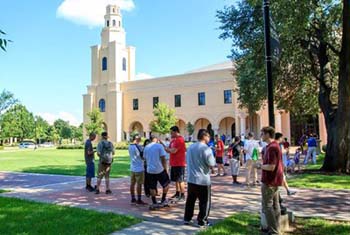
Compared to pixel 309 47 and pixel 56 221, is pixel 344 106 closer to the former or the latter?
pixel 309 47

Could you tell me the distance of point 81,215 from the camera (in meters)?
7.94

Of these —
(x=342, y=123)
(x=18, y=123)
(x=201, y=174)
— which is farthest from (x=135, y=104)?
(x=201, y=174)

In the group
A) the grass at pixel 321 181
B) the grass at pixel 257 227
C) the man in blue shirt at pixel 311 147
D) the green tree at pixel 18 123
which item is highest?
the green tree at pixel 18 123

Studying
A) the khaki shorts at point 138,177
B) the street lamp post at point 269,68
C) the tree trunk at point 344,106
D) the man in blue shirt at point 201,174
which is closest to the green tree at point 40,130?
the tree trunk at point 344,106

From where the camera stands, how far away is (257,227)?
676 centimetres

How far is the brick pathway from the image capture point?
748 cm

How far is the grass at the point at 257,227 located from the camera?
6402mm

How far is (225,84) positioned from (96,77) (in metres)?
23.2

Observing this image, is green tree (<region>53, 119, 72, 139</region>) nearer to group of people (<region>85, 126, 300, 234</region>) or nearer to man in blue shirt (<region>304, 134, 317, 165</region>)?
man in blue shirt (<region>304, 134, 317, 165</region>)

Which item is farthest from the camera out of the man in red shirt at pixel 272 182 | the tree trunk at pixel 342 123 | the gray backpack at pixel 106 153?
the tree trunk at pixel 342 123

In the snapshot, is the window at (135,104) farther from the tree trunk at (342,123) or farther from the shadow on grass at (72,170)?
the tree trunk at (342,123)

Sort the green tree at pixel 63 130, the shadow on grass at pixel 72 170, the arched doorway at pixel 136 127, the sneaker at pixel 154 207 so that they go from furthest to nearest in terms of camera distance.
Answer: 1. the green tree at pixel 63 130
2. the arched doorway at pixel 136 127
3. the shadow on grass at pixel 72 170
4. the sneaker at pixel 154 207

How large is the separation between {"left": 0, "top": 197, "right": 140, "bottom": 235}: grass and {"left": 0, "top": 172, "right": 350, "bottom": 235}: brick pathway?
45cm

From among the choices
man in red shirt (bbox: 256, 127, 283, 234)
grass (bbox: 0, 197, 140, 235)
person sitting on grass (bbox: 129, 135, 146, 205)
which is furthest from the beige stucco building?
man in red shirt (bbox: 256, 127, 283, 234)
